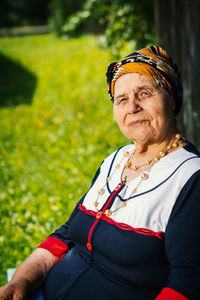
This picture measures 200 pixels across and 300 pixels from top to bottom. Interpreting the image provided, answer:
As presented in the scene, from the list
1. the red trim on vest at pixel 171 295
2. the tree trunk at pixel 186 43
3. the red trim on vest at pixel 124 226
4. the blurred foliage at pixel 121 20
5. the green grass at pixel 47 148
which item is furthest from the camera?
the blurred foliage at pixel 121 20

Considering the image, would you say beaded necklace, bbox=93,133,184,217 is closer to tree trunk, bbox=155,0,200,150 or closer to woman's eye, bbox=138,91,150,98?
woman's eye, bbox=138,91,150,98

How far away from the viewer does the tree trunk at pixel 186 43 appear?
311 cm

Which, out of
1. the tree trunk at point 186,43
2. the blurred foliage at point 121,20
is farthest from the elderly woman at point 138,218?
the blurred foliage at point 121,20

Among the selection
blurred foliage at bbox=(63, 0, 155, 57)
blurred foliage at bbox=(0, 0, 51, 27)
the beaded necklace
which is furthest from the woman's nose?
blurred foliage at bbox=(0, 0, 51, 27)

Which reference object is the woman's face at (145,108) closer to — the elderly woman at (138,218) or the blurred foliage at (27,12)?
the elderly woman at (138,218)

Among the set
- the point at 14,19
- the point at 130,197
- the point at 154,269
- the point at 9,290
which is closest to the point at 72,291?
the point at 9,290

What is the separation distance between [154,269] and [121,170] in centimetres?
58

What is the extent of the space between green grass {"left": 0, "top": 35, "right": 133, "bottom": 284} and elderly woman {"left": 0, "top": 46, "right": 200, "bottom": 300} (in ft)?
5.32

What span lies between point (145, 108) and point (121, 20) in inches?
152

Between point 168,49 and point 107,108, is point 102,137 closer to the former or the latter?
point 107,108

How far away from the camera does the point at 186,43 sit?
3336mm

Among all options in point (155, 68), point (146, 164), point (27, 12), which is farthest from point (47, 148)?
point (27, 12)

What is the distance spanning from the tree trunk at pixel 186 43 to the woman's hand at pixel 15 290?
2234 millimetres

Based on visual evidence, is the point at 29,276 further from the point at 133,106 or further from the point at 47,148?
the point at 47,148
